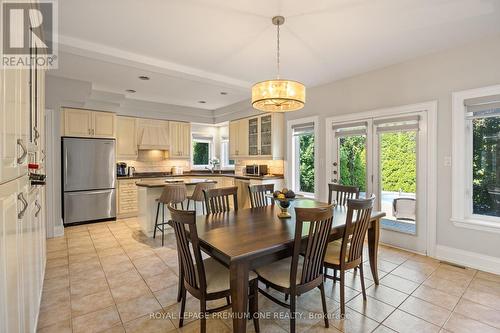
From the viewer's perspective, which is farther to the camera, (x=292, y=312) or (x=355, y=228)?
(x=355, y=228)

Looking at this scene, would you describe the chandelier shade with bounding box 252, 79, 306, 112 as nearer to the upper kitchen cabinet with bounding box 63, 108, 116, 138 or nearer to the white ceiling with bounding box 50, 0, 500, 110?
the white ceiling with bounding box 50, 0, 500, 110

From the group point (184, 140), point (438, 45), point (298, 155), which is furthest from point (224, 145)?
point (438, 45)

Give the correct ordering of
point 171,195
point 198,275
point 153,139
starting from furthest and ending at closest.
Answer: point 153,139 → point 171,195 → point 198,275

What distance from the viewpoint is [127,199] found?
214 inches

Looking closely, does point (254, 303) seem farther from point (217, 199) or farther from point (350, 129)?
point (350, 129)

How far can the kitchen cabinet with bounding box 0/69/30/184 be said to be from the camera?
0.99 m

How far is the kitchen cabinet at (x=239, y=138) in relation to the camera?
19.9 ft

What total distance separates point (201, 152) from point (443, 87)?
5889 mm

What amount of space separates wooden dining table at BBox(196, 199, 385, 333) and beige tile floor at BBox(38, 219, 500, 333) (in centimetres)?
42

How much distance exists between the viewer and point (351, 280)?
2.65m

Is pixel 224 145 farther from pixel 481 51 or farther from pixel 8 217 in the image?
pixel 8 217

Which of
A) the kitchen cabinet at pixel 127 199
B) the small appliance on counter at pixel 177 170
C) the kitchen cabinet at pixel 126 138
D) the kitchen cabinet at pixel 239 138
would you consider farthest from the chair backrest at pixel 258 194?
the small appliance on counter at pixel 177 170

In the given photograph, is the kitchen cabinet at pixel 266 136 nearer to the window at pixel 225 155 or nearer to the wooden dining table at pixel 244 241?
the window at pixel 225 155

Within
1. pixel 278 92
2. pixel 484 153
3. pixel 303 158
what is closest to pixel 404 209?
pixel 484 153
